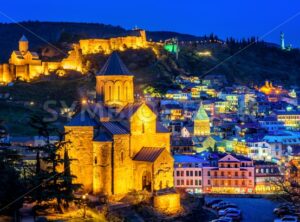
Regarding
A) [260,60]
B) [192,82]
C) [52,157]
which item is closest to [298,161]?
[52,157]

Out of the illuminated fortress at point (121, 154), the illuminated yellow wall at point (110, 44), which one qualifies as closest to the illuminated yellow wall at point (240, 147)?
the illuminated fortress at point (121, 154)

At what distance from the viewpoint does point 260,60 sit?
4936 inches

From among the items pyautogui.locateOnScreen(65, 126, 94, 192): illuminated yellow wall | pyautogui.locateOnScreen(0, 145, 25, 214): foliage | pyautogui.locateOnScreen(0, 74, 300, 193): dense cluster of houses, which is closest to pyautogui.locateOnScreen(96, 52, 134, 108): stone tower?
pyautogui.locateOnScreen(65, 126, 94, 192): illuminated yellow wall

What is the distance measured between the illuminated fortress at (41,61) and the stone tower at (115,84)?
1651 inches

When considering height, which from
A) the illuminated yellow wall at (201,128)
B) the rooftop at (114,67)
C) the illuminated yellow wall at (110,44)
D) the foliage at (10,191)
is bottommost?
the foliage at (10,191)

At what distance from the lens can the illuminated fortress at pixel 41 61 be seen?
6725 cm

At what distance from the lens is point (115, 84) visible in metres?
26.9

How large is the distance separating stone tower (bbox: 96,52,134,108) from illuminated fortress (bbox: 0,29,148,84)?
41.9 m

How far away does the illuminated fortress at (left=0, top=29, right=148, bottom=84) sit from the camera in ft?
221

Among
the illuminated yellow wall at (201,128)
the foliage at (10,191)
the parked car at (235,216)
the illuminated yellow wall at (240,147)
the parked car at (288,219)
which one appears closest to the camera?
the foliage at (10,191)

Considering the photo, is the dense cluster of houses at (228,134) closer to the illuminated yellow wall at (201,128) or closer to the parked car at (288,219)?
the illuminated yellow wall at (201,128)

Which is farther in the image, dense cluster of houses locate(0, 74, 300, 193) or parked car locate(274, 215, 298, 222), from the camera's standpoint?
dense cluster of houses locate(0, 74, 300, 193)

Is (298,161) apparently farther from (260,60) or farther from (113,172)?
(260,60)

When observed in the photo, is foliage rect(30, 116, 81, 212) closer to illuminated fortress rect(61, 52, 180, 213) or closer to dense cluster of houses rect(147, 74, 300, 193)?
illuminated fortress rect(61, 52, 180, 213)
